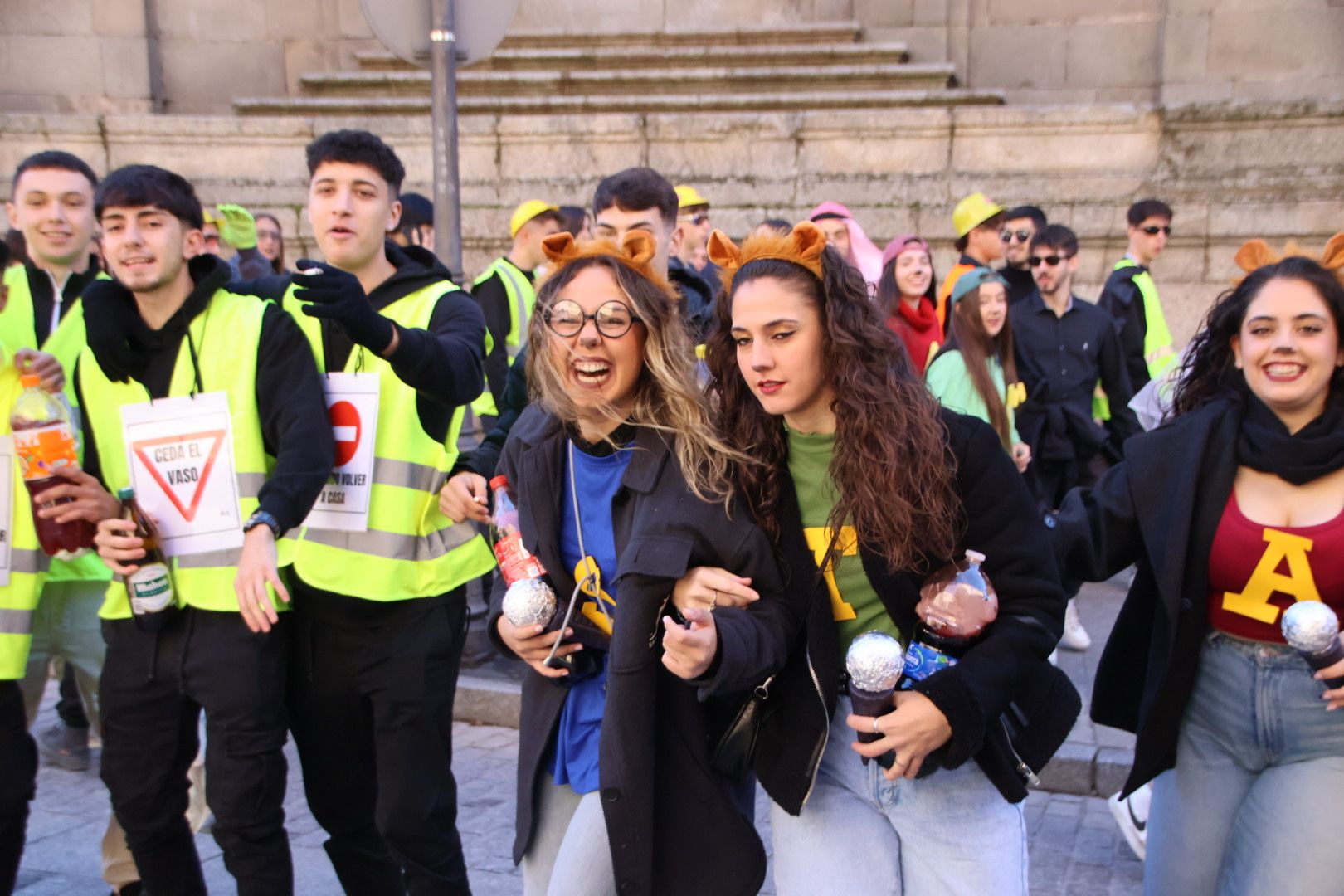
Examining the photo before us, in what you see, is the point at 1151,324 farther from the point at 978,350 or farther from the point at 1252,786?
the point at 1252,786

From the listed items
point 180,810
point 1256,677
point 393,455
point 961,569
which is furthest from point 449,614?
point 1256,677

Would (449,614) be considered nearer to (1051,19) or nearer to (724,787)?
(724,787)

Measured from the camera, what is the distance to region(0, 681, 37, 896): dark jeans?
3645 millimetres

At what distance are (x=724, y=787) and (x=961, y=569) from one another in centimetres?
68

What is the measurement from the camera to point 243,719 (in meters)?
3.40

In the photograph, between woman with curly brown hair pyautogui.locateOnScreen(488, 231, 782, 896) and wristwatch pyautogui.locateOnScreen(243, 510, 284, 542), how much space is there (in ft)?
2.17

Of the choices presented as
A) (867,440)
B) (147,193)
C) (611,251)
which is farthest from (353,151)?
(867,440)

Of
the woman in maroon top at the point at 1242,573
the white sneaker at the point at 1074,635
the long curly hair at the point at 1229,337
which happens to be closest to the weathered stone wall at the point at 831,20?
the white sneaker at the point at 1074,635

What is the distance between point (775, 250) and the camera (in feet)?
8.93

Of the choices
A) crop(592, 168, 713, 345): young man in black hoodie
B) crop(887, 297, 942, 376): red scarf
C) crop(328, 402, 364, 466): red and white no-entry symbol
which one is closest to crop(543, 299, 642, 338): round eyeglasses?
crop(328, 402, 364, 466): red and white no-entry symbol

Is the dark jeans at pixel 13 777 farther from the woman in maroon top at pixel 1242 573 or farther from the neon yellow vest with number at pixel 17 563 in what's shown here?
the woman in maroon top at pixel 1242 573

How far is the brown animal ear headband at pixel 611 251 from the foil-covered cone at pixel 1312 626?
60.1 inches

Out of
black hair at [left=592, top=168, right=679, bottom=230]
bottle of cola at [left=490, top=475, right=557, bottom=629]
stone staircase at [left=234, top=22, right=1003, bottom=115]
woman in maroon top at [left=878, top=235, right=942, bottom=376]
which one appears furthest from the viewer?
stone staircase at [left=234, top=22, right=1003, bottom=115]

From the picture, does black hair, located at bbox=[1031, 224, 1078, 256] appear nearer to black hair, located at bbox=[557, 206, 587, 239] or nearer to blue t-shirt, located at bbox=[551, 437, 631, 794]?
black hair, located at bbox=[557, 206, 587, 239]
